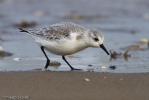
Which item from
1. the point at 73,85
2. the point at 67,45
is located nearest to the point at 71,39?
the point at 67,45

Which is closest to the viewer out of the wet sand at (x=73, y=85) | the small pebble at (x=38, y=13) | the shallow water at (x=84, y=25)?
the wet sand at (x=73, y=85)

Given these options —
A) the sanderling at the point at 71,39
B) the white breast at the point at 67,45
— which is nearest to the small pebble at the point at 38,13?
the sanderling at the point at 71,39

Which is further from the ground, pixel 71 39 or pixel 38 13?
pixel 71 39

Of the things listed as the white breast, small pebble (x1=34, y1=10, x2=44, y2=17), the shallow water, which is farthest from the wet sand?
small pebble (x1=34, y1=10, x2=44, y2=17)

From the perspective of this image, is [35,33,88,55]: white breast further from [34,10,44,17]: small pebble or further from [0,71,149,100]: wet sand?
[34,10,44,17]: small pebble

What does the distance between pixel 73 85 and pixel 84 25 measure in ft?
27.0

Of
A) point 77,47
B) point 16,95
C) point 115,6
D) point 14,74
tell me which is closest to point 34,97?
point 16,95

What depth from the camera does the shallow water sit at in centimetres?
894

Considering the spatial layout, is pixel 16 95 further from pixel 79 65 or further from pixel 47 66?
pixel 79 65

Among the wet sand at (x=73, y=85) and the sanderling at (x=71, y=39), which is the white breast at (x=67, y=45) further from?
the wet sand at (x=73, y=85)

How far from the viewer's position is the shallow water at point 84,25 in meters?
8.94

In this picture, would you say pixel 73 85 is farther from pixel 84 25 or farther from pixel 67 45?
pixel 84 25

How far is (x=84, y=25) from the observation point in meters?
14.9

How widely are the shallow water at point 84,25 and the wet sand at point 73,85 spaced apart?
868 millimetres
